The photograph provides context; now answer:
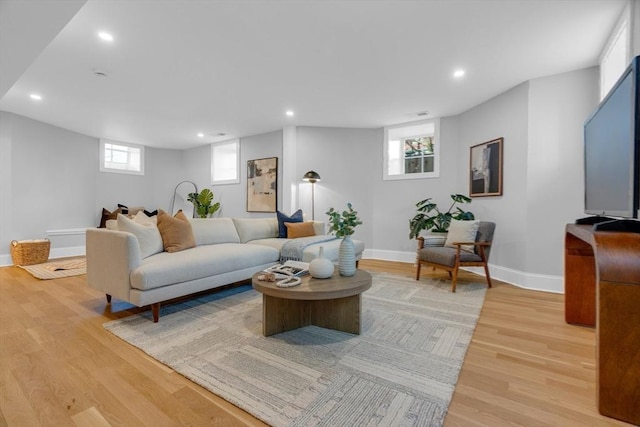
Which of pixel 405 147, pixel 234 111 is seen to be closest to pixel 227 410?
pixel 234 111

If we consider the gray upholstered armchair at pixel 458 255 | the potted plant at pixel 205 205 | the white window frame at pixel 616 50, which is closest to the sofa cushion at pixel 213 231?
the gray upholstered armchair at pixel 458 255

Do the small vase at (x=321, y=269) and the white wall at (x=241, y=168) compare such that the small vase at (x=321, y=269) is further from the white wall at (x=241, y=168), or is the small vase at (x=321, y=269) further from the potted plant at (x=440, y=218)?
the white wall at (x=241, y=168)

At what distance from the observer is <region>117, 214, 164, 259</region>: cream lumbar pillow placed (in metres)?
2.64

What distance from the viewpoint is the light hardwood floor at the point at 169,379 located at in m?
1.29

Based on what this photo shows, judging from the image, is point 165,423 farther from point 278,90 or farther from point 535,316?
point 278,90

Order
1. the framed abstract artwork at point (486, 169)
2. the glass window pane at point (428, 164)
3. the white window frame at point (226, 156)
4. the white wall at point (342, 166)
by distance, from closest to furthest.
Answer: the framed abstract artwork at point (486, 169), the glass window pane at point (428, 164), the white wall at point (342, 166), the white window frame at point (226, 156)

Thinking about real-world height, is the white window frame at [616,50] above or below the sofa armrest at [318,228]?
above

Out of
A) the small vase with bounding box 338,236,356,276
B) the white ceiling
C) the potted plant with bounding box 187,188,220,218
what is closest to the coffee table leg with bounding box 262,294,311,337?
the small vase with bounding box 338,236,356,276

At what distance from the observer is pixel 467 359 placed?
1782mm

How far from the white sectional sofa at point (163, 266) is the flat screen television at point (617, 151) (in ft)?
8.13

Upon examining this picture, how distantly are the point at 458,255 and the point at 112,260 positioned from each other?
3.41 meters

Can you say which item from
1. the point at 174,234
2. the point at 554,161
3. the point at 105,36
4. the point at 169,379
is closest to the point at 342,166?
the point at 554,161

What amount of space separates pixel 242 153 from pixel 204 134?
0.85 metres

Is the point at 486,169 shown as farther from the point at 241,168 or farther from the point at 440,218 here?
the point at 241,168
